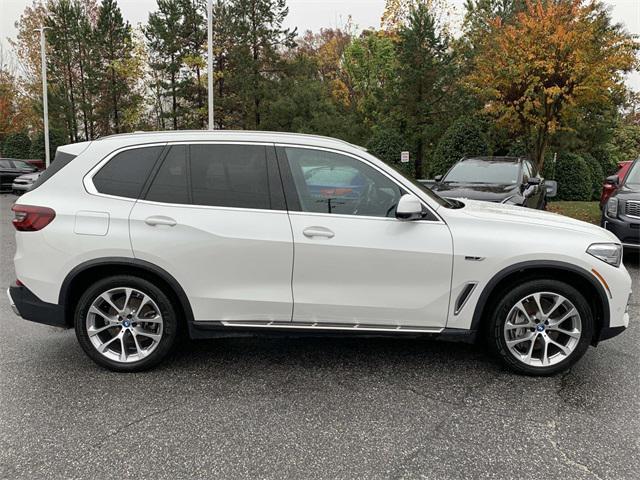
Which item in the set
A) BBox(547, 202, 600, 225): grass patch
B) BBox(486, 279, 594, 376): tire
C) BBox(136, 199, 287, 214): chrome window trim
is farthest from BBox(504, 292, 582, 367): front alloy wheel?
BBox(547, 202, 600, 225): grass patch

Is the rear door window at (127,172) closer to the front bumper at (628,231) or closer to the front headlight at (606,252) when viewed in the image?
the front headlight at (606,252)

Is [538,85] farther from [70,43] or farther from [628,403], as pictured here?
[70,43]

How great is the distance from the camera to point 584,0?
44.6ft

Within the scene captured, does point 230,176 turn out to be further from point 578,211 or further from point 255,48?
point 255,48

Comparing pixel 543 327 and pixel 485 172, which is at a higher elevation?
pixel 485 172

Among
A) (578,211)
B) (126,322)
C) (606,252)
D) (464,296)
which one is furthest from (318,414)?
(578,211)

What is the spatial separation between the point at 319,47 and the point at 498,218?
40592mm

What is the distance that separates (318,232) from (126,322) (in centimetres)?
160

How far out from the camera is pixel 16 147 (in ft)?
109

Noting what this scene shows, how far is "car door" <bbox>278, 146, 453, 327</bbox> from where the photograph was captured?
12.0ft

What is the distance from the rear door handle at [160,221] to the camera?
147 inches

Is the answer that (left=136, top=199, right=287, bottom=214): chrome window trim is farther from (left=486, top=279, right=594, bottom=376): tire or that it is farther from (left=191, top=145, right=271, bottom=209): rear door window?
(left=486, top=279, right=594, bottom=376): tire

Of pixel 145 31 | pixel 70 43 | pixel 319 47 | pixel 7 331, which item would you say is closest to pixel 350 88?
pixel 319 47

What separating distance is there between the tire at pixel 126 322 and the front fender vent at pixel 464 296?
2075 mm
